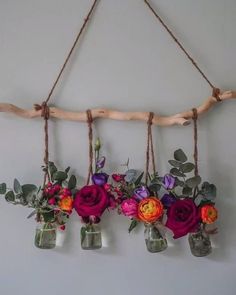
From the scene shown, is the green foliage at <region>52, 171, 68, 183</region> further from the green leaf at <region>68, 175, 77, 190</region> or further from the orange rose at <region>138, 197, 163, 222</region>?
the orange rose at <region>138, 197, 163, 222</region>

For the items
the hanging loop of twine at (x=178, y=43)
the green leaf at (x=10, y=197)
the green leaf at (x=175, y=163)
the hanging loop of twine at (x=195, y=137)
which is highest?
the hanging loop of twine at (x=178, y=43)

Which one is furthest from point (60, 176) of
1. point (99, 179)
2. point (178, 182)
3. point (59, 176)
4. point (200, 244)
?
point (200, 244)

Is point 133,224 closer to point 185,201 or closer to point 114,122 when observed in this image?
point 185,201

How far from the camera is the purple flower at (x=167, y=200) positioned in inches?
35.5

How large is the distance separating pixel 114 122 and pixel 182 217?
325 millimetres

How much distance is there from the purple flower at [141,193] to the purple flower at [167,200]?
2.1 inches

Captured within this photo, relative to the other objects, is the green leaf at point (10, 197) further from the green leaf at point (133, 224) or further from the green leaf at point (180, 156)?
the green leaf at point (180, 156)

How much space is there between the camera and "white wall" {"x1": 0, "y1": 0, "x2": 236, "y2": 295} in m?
0.97

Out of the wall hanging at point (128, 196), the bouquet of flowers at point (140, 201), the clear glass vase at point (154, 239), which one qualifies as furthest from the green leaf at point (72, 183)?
the clear glass vase at point (154, 239)

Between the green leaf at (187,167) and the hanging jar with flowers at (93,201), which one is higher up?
the green leaf at (187,167)

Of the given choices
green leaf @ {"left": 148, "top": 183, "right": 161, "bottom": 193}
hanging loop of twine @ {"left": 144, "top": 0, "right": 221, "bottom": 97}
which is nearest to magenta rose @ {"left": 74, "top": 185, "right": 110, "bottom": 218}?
green leaf @ {"left": 148, "top": 183, "right": 161, "bottom": 193}

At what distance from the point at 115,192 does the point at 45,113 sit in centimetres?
29

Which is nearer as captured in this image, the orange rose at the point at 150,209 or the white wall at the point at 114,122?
the orange rose at the point at 150,209

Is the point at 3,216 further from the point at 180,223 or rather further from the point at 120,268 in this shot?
the point at 180,223
